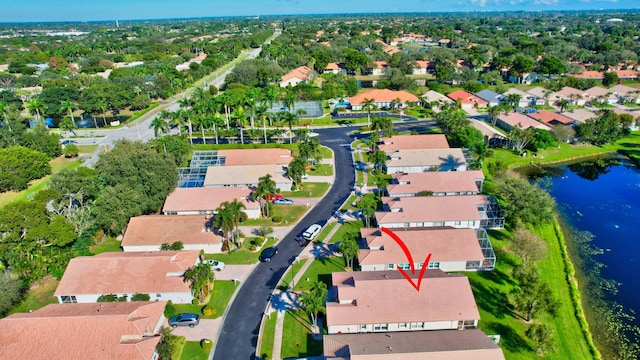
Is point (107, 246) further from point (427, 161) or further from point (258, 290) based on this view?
point (427, 161)

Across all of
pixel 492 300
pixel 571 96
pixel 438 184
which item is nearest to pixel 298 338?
pixel 492 300

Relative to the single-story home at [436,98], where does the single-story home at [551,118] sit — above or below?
below

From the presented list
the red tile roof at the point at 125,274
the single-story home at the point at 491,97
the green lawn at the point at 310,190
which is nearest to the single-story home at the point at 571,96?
the single-story home at the point at 491,97

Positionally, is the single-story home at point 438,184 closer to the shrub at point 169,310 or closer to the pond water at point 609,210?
the pond water at point 609,210

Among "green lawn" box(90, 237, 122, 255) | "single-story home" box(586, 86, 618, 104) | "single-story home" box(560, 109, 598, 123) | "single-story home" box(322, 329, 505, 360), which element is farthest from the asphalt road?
"single-story home" box(586, 86, 618, 104)

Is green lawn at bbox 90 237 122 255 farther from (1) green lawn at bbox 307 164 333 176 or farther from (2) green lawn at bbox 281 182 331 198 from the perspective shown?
(1) green lawn at bbox 307 164 333 176

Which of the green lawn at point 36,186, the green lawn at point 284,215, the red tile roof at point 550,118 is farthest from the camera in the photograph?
the red tile roof at point 550,118
